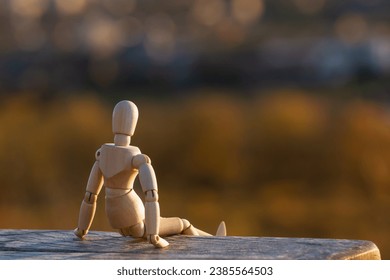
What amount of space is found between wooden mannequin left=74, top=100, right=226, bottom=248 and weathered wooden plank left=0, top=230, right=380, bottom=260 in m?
0.05

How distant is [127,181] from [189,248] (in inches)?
9.7

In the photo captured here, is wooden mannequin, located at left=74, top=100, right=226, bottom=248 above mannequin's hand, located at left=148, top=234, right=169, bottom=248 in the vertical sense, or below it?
above

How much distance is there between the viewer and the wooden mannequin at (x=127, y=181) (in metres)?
2.45

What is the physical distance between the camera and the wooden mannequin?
245cm

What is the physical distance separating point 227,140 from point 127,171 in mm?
3472

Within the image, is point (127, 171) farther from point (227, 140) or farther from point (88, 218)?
point (227, 140)

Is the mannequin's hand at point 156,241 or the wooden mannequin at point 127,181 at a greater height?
the wooden mannequin at point 127,181

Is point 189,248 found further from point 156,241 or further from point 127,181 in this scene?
point 127,181

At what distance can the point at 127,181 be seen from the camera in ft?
8.32

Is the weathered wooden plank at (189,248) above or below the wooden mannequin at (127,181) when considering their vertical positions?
below

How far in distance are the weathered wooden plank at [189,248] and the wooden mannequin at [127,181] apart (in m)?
0.05

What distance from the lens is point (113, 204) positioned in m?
2.53

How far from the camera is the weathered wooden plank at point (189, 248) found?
236 centimetres

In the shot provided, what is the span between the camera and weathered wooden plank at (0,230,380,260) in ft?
7.75
